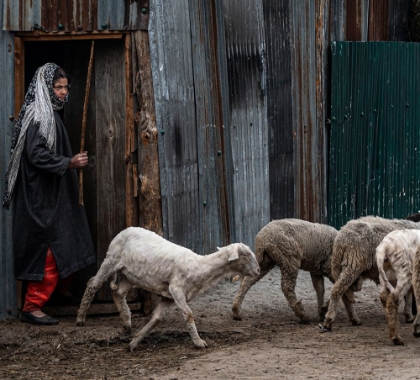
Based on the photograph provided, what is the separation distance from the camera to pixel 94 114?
9.66 meters

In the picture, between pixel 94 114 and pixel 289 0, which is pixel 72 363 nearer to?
pixel 94 114

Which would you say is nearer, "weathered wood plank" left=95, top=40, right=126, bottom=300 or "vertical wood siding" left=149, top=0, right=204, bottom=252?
"vertical wood siding" left=149, top=0, right=204, bottom=252

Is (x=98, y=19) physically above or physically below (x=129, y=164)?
above

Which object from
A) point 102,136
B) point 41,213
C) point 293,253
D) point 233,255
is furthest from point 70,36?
point 293,253

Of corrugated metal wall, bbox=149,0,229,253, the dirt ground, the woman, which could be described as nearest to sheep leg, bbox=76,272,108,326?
the dirt ground

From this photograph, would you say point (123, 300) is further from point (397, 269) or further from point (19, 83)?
point (397, 269)

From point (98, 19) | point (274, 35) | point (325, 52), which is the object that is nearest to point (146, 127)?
point (98, 19)

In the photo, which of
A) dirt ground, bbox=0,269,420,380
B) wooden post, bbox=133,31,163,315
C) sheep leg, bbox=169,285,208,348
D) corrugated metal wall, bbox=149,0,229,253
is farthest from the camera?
corrugated metal wall, bbox=149,0,229,253

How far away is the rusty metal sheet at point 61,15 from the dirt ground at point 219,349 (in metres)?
2.66

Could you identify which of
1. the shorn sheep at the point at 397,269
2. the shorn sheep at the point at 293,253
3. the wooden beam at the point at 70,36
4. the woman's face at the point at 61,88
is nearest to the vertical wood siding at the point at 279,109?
the shorn sheep at the point at 293,253

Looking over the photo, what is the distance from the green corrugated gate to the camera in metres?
13.0

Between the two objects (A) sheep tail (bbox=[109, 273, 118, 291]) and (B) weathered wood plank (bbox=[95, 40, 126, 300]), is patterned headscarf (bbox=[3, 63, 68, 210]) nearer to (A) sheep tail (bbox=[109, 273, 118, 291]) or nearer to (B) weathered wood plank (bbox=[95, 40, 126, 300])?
(B) weathered wood plank (bbox=[95, 40, 126, 300])

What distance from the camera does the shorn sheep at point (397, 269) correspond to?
838 cm

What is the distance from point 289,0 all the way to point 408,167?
3359mm
